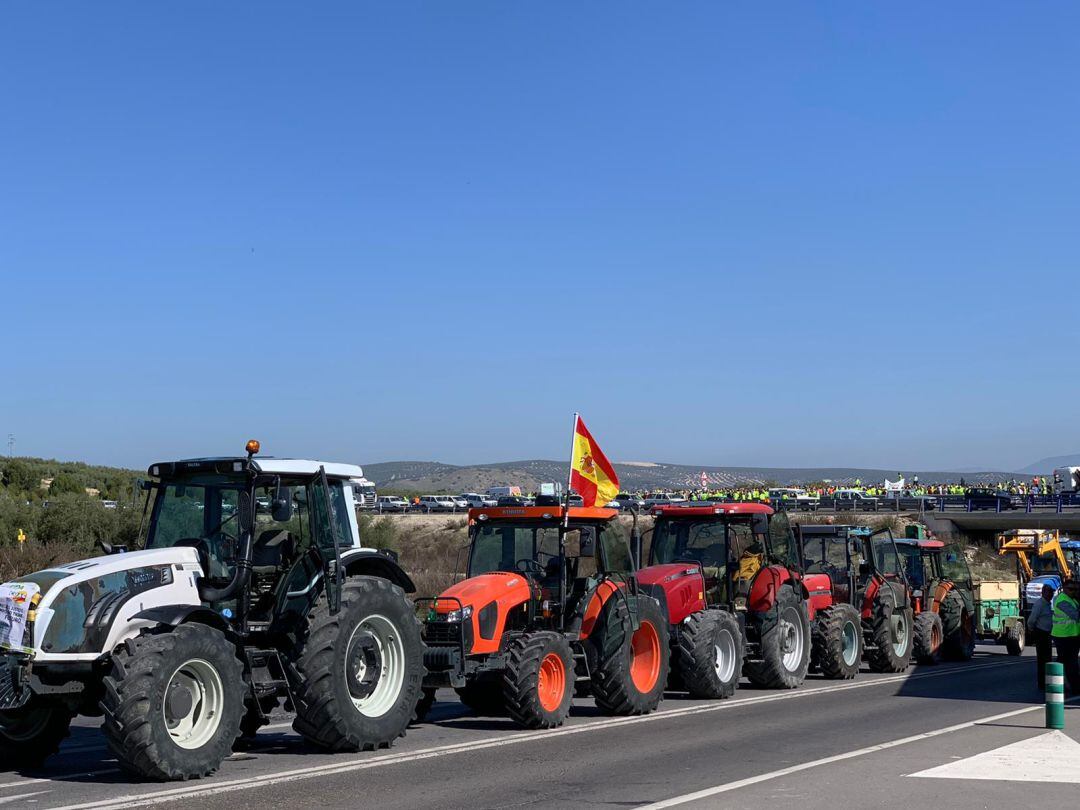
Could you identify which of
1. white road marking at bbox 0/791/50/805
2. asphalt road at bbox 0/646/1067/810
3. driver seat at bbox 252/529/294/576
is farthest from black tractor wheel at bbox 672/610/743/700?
white road marking at bbox 0/791/50/805

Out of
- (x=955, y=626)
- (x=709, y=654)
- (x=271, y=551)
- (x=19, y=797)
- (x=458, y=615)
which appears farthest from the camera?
(x=955, y=626)

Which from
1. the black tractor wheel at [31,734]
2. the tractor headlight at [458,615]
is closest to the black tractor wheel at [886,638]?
the tractor headlight at [458,615]

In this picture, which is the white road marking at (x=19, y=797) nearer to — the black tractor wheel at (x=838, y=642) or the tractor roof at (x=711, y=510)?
the tractor roof at (x=711, y=510)

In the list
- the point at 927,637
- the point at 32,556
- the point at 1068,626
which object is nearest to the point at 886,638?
the point at 927,637

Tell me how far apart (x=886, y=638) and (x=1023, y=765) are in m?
Result: 10.7

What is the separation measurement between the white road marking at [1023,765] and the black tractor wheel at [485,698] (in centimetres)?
519

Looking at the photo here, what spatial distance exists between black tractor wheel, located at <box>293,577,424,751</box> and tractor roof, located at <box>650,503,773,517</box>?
23.2 feet

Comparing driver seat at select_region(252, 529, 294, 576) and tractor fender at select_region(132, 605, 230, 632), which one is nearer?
tractor fender at select_region(132, 605, 230, 632)

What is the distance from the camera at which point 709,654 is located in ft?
53.8

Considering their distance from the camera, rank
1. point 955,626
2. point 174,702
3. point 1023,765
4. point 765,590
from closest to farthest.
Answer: point 174,702
point 1023,765
point 765,590
point 955,626

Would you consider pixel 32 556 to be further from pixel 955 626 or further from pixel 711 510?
pixel 955 626

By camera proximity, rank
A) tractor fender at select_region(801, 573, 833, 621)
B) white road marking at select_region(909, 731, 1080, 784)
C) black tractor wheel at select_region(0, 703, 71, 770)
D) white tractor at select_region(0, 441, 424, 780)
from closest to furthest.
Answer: white tractor at select_region(0, 441, 424, 780) < black tractor wheel at select_region(0, 703, 71, 770) < white road marking at select_region(909, 731, 1080, 784) < tractor fender at select_region(801, 573, 833, 621)

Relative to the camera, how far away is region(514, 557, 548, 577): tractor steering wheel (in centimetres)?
1427

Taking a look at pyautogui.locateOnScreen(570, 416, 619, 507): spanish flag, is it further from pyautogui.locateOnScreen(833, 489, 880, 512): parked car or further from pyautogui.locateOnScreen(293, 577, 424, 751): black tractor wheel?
pyautogui.locateOnScreen(833, 489, 880, 512): parked car
